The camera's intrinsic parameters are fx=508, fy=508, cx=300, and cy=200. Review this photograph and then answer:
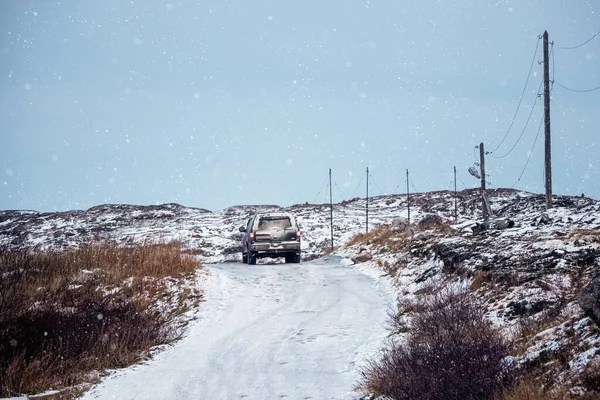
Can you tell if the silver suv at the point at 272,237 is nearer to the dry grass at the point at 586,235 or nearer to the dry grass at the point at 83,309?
the dry grass at the point at 83,309

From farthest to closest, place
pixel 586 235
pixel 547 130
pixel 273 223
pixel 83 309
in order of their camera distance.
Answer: pixel 547 130, pixel 273 223, pixel 586 235, pixel 83 309

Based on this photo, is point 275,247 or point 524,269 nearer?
point 524,269

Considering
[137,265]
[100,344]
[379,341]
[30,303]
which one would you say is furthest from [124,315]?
[379,341]

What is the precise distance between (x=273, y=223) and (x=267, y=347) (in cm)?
1195

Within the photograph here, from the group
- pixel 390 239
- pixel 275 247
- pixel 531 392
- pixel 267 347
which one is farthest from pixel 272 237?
pixel 531 392

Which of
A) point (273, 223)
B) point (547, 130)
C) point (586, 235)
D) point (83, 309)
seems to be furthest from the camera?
point (547, 130)

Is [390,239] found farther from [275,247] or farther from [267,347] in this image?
[267,347]

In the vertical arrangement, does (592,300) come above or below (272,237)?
below

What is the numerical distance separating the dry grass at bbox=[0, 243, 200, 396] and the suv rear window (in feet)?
18.6

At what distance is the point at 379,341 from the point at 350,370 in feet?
4.48

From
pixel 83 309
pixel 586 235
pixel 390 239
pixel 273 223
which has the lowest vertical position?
pixel 83 309

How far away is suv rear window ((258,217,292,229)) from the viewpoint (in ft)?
65.9

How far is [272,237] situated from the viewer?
19.9 meters

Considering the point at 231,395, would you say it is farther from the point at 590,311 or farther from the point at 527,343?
the point at 590,311
